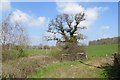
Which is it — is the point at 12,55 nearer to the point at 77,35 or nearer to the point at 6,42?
the point at 6,42

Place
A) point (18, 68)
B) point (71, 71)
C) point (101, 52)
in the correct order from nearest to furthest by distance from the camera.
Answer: point (18, 68) → point (71, 71) → point (101, 52)

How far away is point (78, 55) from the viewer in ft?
93.6

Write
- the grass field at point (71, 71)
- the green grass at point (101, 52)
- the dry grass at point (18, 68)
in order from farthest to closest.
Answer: the green grass at point (101, 52), the grass field at point (71, 71), the dry grass at point (18, 68)

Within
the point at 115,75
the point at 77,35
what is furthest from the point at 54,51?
the point at 115,75

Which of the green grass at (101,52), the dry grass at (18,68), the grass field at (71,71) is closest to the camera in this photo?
the dry grass at (18,68)

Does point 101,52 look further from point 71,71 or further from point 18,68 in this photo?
point 18,68

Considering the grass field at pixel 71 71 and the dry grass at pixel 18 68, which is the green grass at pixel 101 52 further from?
the dry grass at pixel 18 68

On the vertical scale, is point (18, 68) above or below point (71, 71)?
above

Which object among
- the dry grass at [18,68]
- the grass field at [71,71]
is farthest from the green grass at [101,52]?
the dry grass at [18,68]

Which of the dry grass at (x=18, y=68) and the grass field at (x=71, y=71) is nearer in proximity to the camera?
the dry grass at (x=18, y=68)

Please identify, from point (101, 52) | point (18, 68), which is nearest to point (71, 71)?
point (18, 68)

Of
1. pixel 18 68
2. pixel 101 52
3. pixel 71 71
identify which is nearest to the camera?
pixel 18 68

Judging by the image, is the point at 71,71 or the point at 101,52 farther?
the point at 101,52

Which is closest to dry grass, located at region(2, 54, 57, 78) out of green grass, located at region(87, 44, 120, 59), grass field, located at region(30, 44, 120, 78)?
grass field, located at region(30, 44, 120, 78)
